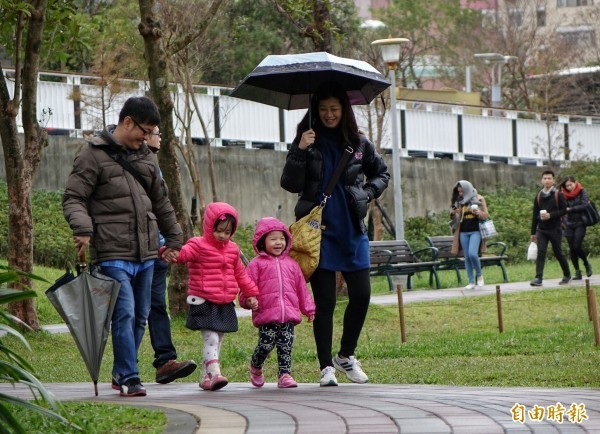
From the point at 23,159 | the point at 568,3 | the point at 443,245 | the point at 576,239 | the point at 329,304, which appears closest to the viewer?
the point at 329,304

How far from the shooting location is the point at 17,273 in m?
6.33

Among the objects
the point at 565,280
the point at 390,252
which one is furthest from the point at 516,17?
the point at 565,280

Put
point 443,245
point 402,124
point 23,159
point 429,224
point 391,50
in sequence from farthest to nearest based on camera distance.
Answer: point 402,124 → point 429,224 → point 443,245 → point 391,50 → point 23,159

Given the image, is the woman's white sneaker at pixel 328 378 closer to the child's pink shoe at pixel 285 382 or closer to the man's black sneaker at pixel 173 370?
the child's pink shoe at pixel 285 382

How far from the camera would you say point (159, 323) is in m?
10.8

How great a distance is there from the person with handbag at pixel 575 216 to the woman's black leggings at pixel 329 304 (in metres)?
14.7

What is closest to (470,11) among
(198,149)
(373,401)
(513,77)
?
(513,77)

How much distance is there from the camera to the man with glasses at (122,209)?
30.8 feet

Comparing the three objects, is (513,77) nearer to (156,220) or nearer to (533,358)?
(533,358)

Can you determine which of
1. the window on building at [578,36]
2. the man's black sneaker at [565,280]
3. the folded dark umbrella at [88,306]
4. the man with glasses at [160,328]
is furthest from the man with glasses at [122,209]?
the window on building at [578,36]

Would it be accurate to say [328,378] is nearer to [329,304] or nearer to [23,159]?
[329,304]

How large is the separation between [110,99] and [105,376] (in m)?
17.6

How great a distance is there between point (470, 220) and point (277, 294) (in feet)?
46.5

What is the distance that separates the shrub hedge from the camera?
2648 cm
